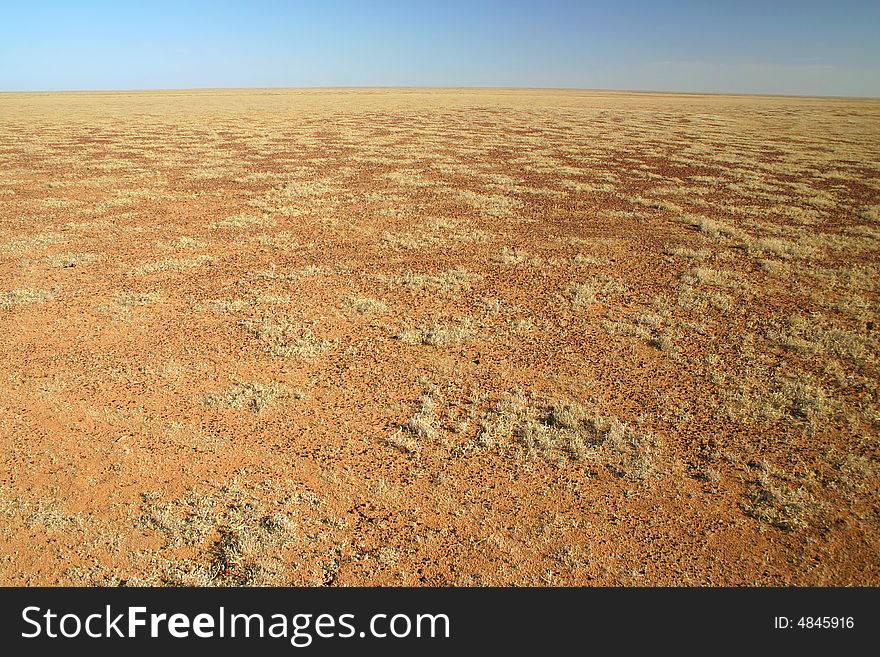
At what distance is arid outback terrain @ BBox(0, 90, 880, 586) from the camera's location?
3814 millimetres

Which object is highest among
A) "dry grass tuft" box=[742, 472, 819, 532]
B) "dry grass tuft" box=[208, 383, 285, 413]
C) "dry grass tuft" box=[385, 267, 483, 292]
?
"dry grass tuft" box=[385, 267, 483, 292]

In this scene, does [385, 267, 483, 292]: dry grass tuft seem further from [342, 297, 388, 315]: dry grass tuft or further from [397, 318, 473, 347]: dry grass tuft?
[397, 318, 473, 347]: dry grass tuft

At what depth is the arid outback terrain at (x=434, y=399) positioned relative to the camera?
3814 millimetres

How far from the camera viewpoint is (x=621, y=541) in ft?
12.9

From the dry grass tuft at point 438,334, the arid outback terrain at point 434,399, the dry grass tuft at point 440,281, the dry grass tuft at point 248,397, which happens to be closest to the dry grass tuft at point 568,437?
the arid outback terrain at point 434,399

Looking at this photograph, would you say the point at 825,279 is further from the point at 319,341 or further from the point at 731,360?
the point at 319,341

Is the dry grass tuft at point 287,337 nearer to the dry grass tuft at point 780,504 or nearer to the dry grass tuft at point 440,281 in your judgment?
the dry grass tuft at point 440,281

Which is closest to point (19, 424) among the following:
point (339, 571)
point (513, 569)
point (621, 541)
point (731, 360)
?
point (339, 571)

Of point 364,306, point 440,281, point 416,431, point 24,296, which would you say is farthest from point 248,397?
point 24,296

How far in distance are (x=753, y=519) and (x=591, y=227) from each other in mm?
10162

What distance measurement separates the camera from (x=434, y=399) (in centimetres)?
568

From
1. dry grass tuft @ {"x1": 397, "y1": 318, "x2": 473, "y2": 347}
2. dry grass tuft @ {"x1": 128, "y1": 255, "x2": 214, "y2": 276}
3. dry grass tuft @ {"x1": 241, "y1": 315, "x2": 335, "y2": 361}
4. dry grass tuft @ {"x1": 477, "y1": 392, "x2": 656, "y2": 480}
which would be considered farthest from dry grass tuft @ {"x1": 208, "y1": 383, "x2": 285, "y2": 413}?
dry grass tuft @ {"x1": 128, "y1": 255, "x2": 214, "y2": 276}

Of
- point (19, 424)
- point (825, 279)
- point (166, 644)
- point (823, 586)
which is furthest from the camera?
point (825, 279)

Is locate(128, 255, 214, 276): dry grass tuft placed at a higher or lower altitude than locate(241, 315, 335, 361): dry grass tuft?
higher
